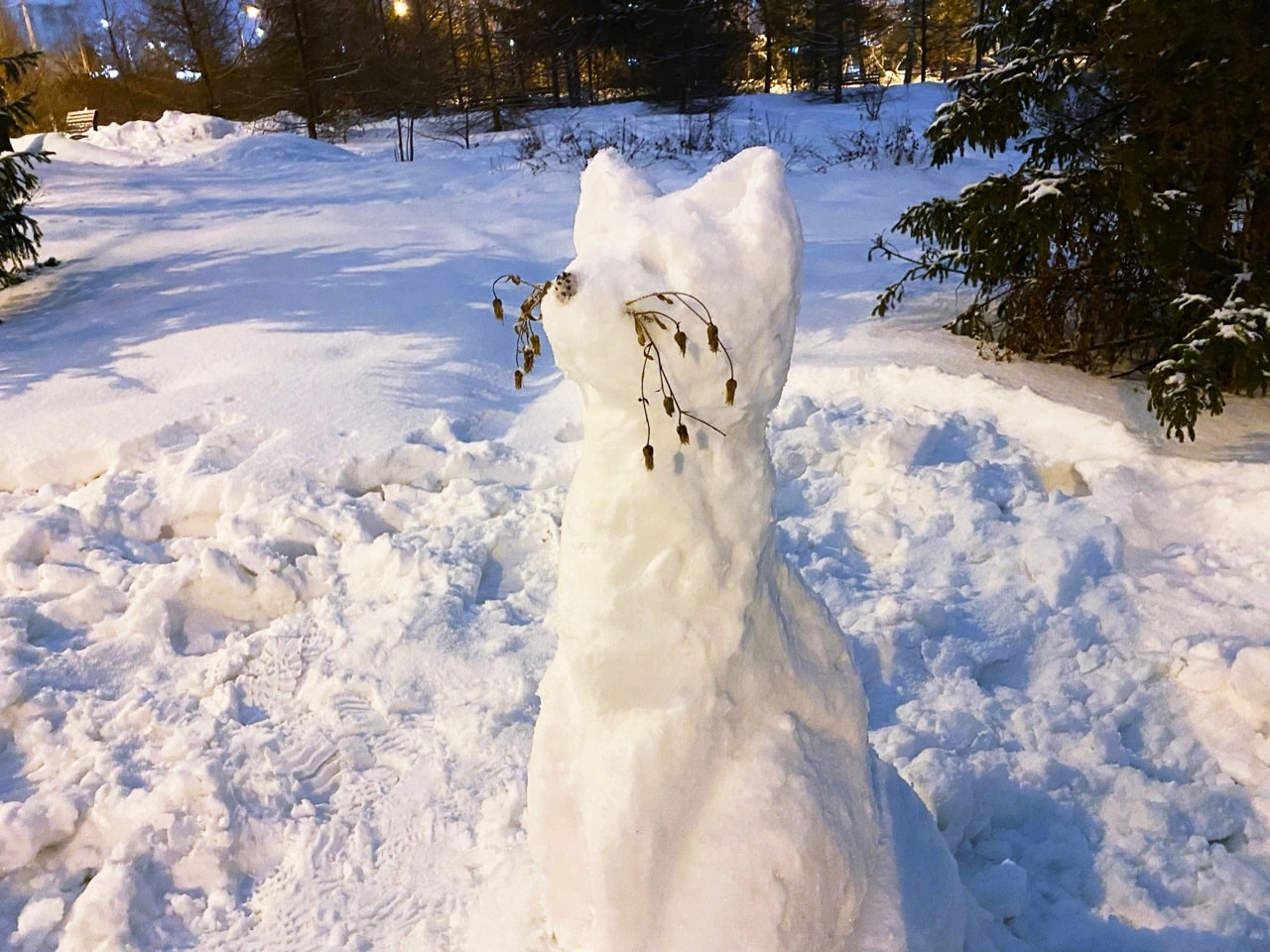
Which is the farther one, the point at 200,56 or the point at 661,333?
the point at 200,56

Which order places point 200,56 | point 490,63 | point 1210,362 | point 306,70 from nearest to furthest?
1. point 1210,362
2. point 306,70
3. point 490,63
4. point 200,56

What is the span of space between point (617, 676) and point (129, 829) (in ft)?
8.33

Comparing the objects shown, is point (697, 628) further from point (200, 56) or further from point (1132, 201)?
point (200, 56)

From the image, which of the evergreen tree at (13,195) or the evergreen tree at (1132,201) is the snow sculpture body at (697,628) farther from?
the evergreen tree at (13,195)

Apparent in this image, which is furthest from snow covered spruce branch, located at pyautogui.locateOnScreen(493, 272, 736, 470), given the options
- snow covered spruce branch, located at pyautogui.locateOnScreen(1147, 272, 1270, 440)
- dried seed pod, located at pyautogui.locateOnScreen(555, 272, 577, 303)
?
snow covered spruce branch, located at pyautogui.locateOnScreen(1147, 272, 1270, 440)

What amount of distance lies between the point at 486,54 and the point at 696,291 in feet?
69.7

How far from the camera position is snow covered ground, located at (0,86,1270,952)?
321 centimetres

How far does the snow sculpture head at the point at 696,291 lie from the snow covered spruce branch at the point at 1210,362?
4.13 metres

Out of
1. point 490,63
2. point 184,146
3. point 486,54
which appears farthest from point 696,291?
point 486,54

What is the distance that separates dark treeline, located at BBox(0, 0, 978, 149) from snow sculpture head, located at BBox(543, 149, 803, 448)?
17.6m

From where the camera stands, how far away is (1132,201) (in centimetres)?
562

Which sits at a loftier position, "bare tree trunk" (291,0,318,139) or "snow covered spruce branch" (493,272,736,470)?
"bare tree trunk" (291,0,318,139)

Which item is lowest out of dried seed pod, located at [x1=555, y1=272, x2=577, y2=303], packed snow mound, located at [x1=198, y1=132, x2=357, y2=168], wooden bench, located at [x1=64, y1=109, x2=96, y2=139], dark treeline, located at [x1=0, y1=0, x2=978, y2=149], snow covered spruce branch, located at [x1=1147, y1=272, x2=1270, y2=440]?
snow covered spruce branch, located at [x1=1147, y1=272, x2=1270, y2=440]

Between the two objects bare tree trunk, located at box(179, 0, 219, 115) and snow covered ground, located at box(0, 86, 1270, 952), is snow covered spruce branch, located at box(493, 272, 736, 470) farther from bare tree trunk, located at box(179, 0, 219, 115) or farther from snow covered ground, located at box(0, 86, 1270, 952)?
bare tree trunk, located at box(179, 0, 219, 115)
